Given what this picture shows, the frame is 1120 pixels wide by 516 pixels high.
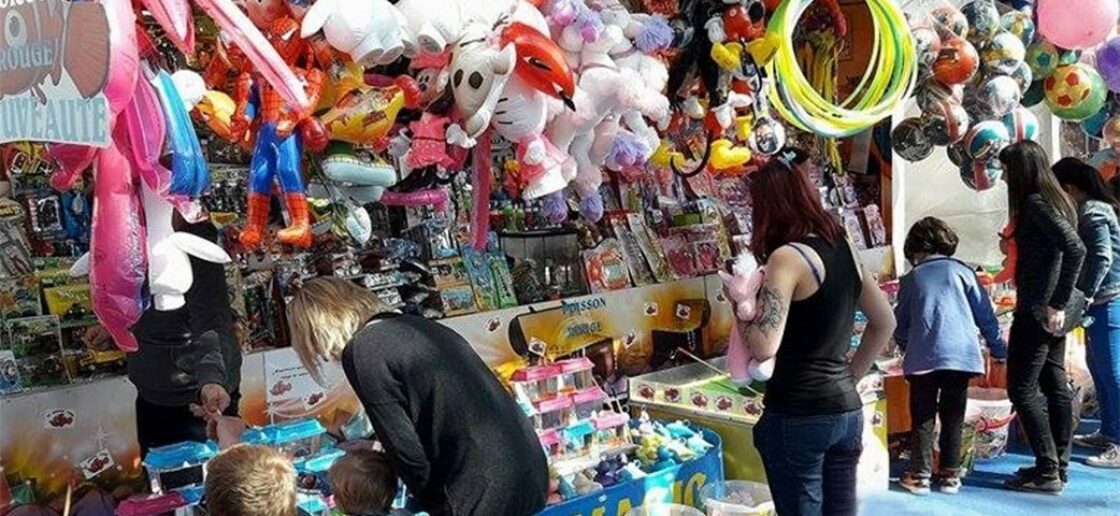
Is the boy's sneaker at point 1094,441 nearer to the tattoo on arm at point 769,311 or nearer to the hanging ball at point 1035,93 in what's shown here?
the hanging ball at point 1035,93

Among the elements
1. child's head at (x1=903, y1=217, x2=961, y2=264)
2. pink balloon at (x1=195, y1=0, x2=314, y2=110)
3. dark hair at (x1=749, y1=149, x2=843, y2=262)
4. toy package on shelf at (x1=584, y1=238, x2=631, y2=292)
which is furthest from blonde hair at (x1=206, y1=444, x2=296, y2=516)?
child's head at (x1=903, y1=217, x2=961, y2=264)

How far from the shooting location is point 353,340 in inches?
81.1

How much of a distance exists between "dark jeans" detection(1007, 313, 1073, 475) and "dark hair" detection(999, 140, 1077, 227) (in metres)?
0.47

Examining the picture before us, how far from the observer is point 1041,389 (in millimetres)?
4371

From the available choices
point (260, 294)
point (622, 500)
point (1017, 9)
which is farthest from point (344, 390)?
point (1017, 9)

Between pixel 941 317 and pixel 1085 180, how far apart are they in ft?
3.00

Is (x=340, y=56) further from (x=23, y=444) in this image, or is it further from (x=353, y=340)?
(x=23, y=444)

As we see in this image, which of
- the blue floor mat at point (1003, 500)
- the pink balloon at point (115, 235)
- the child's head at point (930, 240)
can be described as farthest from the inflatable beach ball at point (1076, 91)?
the pink balloon at point (115, 235)

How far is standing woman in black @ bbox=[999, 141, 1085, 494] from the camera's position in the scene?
158 inches

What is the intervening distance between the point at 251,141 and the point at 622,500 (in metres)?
1.73

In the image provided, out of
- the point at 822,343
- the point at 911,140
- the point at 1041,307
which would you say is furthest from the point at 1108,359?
the point at 822,343

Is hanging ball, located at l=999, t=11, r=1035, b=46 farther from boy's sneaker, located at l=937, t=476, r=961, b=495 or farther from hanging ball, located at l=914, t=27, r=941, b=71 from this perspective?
boy's sneaker, located at l=937, t=476, r=961, b=495

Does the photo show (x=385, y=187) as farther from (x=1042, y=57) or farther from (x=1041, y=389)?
(x=1042, y=57)

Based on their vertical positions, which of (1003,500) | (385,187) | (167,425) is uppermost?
(385,187)
